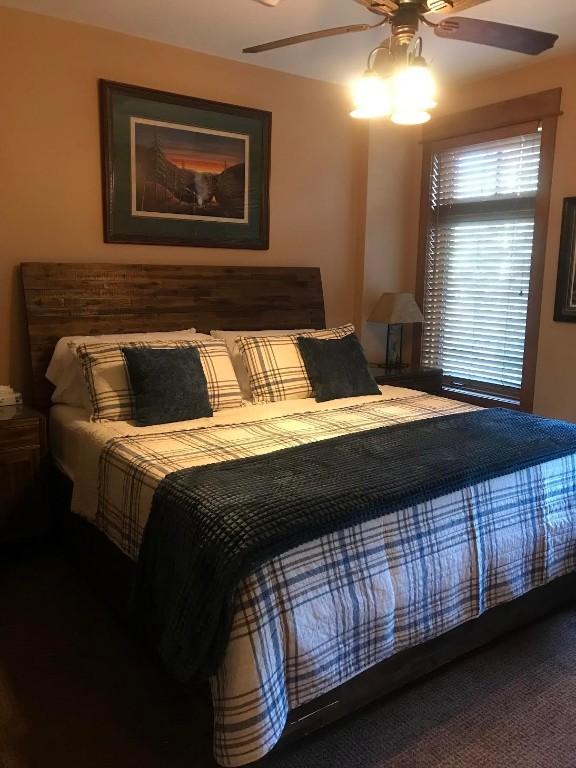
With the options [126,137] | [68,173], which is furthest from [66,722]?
[126,137]

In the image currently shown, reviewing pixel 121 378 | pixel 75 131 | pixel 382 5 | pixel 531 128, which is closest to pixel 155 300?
pixel 121 378

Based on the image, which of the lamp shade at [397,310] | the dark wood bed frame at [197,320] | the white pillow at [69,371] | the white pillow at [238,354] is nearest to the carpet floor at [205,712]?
the dark wood bed frame at [197,320]

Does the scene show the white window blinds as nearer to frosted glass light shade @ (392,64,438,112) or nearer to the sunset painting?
the sunset painting

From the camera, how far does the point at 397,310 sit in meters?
4.14

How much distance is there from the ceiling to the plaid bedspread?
2007 millimetres

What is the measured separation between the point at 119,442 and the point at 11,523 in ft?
2.78

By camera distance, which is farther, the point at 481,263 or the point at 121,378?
the point at 481,263

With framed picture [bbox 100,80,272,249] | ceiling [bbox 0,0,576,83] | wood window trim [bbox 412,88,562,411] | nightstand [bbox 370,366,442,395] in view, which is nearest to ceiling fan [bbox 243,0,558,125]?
ceiling [bbox 0,0,576,83]

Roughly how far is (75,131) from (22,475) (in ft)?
5.96

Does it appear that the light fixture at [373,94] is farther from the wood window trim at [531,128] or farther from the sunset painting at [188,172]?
the wood window trim at [531,128]

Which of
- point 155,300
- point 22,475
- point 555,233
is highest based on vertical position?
point 555,233

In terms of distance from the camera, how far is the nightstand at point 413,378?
4.05m

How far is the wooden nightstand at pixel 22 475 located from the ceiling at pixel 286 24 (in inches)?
79.2

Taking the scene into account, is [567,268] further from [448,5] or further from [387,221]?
[448,5]
